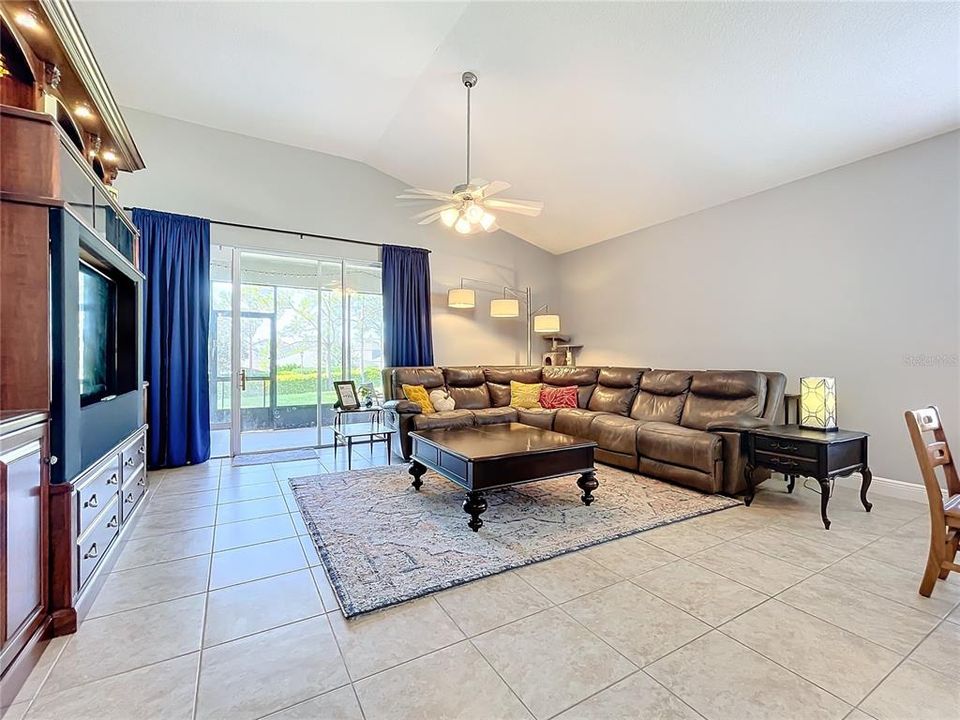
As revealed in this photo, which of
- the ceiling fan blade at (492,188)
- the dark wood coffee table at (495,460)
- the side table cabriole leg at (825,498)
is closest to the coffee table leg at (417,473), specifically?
the dark wood coffee table at (495,460)

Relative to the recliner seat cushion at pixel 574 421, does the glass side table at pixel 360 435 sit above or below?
below

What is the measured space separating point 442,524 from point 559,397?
10.2 ft

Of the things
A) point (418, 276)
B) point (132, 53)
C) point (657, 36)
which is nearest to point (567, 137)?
point (657, 36)

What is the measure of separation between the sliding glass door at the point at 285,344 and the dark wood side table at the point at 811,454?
4400 millimetres

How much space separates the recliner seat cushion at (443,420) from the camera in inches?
190

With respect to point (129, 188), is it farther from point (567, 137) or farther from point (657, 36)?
point (657, 36)

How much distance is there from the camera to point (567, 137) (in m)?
4.36

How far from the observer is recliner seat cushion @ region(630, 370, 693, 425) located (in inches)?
183

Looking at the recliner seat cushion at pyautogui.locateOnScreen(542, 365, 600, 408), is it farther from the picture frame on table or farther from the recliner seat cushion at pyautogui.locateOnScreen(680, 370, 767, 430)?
the picture frame on table

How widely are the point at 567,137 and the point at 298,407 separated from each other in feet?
14.7

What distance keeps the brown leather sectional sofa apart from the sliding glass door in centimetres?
84

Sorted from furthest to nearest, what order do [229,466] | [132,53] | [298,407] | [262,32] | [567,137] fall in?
[298,407], [229,466], [567,137], [132,53], [262,32]

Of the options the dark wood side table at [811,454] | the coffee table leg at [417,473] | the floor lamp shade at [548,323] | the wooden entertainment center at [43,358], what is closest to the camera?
the wooden entertainment center at [43,358]

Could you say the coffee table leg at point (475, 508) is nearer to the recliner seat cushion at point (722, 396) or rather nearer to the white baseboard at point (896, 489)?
the recliner seat cushion at point (722, 396)
